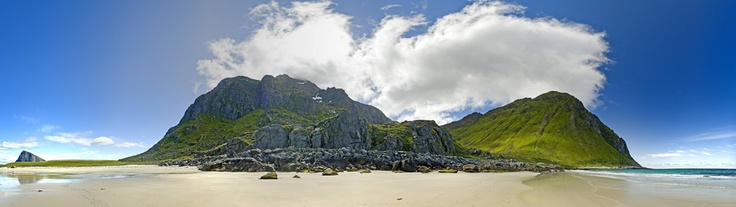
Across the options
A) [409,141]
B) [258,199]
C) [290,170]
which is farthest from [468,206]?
[409,141]

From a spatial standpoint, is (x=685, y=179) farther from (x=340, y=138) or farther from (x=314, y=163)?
(x=340, y=138)

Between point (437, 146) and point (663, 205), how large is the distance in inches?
5191

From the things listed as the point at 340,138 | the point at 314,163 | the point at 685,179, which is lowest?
the point at 685,179

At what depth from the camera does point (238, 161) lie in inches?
2303

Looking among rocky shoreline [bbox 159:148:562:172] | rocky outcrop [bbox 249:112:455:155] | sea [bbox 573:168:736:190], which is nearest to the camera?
sea [bbox 573:168:736:190]

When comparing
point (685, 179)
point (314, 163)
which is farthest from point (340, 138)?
point (685, 179)

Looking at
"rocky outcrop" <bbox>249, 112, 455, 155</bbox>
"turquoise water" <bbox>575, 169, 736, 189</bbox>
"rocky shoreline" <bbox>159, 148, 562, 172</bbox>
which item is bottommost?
"turquoise water" <bbox>575, 169, 736, 189</bbox>

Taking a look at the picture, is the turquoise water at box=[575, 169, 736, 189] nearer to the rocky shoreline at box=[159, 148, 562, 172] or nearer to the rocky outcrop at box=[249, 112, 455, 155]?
the rocky shoreline at box=[159, 148, 562, 172]

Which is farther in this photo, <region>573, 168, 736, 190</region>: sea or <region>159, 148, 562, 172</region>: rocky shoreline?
<region>159, 148, 562, 172</region>: rocky shoreline

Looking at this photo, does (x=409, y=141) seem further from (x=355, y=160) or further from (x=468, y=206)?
(x=468, y=206)

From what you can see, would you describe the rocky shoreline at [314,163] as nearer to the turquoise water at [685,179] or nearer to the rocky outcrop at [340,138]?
the turquoise water at [685,179]

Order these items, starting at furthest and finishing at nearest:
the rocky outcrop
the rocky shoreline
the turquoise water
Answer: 1. the rocky outcrop
2. the rocky shoreline
3. the turquoise water

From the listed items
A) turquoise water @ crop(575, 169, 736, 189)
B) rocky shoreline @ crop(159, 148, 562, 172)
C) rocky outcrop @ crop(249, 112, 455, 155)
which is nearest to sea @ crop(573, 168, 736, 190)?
turquoise water @ crop(575, 169, 736, 189)

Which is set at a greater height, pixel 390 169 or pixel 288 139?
pixel 288 139
